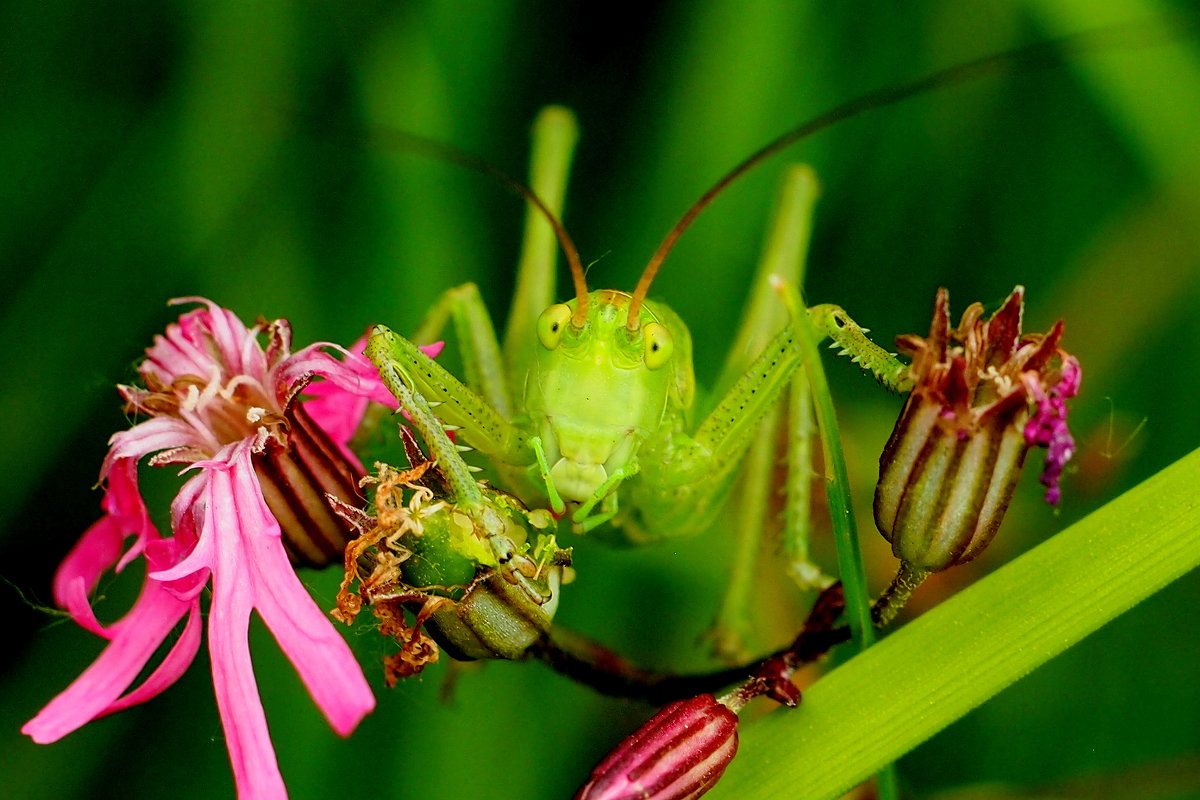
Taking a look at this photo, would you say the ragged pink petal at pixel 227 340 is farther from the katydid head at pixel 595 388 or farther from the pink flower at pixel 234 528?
the katydid head at pixel 595 388

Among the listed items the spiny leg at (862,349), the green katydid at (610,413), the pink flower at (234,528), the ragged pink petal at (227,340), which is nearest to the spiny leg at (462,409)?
the green katydid at (610,413)

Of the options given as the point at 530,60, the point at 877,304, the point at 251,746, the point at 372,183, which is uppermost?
the point at 530,60

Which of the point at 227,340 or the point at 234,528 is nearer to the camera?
the point at 234,528

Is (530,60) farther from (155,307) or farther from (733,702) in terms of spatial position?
(733,702)

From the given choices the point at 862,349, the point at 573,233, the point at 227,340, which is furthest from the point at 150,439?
the point at 573,233

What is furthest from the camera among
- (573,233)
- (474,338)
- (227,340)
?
(573,233)

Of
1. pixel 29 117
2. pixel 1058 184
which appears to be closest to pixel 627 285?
pixel 1058 184

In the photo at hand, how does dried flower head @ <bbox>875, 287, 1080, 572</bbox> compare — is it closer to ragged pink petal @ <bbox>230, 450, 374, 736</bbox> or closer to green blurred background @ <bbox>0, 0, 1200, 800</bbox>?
ragged pink petal @ <bbox>230, 450, 374, 736</bbox>

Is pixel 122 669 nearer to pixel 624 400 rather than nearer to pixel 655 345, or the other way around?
pixel 624 400
